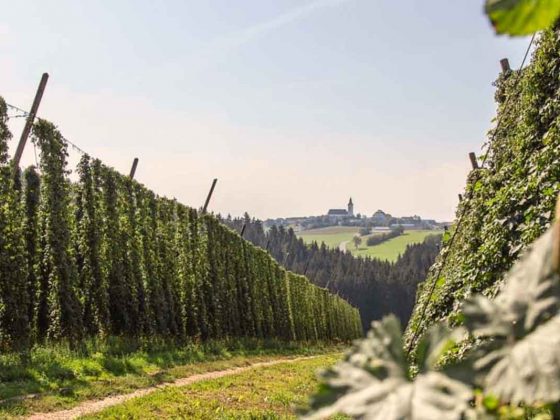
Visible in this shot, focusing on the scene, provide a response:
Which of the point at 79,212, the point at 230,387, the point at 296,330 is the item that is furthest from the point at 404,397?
the point at 296,330

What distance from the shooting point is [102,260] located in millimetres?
14680

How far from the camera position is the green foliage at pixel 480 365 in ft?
1.54

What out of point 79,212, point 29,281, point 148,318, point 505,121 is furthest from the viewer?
point 148,318

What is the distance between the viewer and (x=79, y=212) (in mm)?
14680

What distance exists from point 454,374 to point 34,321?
42.2 ft

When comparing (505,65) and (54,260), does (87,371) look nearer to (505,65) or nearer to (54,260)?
(54,260)

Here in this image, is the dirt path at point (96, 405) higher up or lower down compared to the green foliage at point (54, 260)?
lower down

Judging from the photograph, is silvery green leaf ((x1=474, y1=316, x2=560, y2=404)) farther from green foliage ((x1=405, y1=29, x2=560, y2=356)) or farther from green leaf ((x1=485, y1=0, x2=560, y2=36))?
green foliage ((x1=405, y1=29, x2=560, y2=356))

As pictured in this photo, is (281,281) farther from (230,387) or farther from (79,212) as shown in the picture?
(230,387)

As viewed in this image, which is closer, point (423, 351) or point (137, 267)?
point (423, 351)

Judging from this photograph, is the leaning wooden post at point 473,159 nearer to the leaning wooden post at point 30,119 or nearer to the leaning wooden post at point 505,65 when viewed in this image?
the leaning wooden post at point 505,65

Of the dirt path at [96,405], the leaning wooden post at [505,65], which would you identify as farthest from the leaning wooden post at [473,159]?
the dirt path at [96,405]

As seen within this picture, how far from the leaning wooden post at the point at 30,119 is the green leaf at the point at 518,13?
11963mm

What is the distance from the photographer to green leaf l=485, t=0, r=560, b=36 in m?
0.56
